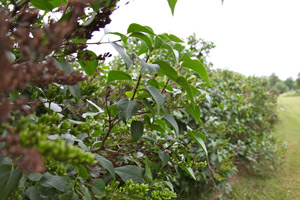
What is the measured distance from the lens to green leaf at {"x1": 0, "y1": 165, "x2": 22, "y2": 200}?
570 mm

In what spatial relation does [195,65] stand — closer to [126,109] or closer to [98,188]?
[126,109]

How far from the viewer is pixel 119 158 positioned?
167 cm

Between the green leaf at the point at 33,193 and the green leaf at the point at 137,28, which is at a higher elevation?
the green leaf at the point at 137,28

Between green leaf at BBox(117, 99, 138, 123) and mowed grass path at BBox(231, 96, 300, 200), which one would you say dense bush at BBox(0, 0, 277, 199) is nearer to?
green leaf at BBox(117, 99, 138, 123)

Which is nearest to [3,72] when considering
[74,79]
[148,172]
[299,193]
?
[74,79]

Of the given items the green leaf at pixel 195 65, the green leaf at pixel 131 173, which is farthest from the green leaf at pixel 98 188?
the green leaf at pixel 195 65

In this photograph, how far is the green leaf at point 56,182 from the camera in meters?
0.75

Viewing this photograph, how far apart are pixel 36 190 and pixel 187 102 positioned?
32.2 inches

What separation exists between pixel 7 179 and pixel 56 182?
0.20 meters

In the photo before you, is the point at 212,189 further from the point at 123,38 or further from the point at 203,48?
the point at 123,38

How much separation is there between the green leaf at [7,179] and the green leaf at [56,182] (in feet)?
0.56

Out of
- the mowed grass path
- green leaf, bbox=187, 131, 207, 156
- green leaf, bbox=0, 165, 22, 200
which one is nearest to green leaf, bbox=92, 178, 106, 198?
green leaf, bbox=0, 165, 22, 200

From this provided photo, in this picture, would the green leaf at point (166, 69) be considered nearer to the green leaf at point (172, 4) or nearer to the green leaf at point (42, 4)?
the green leaf at point (172, 4)

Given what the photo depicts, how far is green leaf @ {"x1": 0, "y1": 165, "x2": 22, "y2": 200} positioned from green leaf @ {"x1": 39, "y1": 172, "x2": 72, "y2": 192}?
0.17 m
